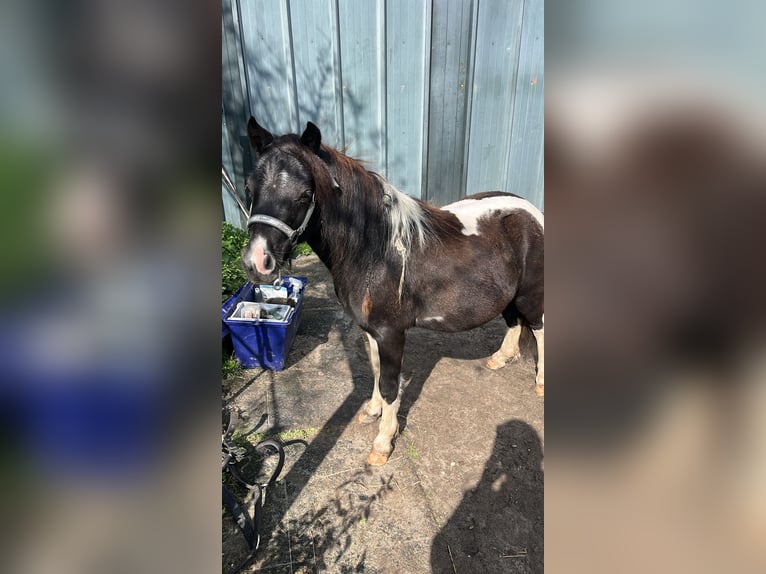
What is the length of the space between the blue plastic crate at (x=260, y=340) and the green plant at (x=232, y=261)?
1.94 ft

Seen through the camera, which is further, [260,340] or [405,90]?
[405,90]

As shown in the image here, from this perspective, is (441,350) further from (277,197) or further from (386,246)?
(277,197)

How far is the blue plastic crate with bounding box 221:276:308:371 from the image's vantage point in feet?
11.7

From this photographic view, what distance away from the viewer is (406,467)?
2.77 m

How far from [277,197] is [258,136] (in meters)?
0.36

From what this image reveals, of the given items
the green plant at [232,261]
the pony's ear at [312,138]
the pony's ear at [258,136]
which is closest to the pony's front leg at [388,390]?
the pony's ear at [312,138]

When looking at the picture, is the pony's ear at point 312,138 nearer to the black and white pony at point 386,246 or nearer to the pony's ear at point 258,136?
the black and white pony at point 386,246

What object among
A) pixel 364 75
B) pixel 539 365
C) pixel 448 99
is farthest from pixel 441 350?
pixel 364 75
